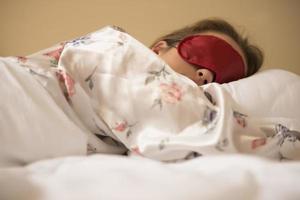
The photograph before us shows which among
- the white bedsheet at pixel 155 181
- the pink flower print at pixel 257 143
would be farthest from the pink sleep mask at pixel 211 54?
the white bedsheet at pixel 155 181

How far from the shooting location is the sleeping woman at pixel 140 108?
52 centimetres

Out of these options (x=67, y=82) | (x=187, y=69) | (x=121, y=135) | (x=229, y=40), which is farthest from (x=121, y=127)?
(x=229, y=40)

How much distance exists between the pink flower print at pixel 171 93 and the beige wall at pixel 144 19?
653 mm

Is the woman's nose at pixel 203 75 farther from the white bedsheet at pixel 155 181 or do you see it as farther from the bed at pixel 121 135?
the white bedsheet at pixel 155 181

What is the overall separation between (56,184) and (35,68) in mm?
253

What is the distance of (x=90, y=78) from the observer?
1.98 ft

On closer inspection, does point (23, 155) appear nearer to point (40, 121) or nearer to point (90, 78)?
point (40, 121)

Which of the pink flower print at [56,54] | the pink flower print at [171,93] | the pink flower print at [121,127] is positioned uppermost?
the pink flower print at [56,54]

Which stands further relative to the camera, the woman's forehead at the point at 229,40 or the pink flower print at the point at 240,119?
the woman's forehead at the point at 229,40

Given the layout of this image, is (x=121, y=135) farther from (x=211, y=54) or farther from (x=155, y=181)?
(x=211, y=54)

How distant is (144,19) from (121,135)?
2.43ft

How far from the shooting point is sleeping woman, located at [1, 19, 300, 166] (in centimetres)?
52

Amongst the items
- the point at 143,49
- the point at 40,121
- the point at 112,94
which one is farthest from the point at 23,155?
the point at 143,49

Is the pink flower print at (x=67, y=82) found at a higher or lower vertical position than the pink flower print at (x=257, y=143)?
higher
